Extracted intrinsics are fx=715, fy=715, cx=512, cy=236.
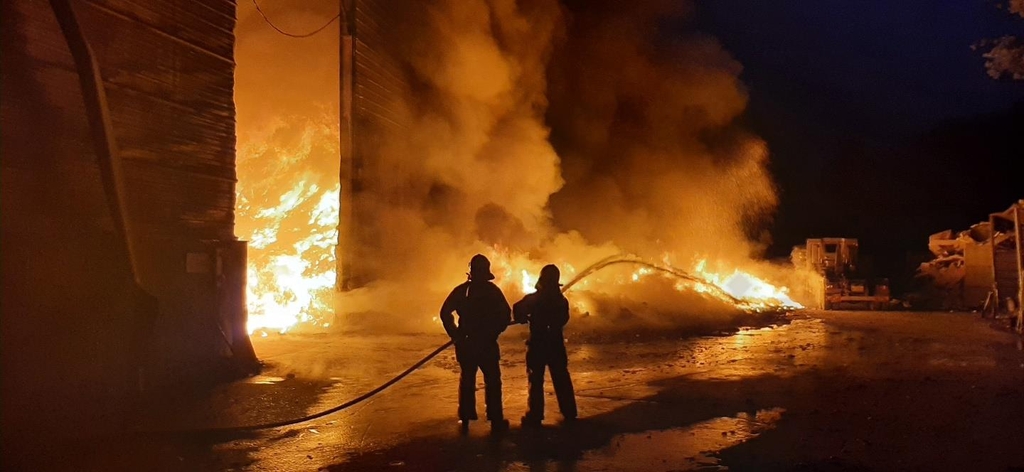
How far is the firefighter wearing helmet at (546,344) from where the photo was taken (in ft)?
21.4

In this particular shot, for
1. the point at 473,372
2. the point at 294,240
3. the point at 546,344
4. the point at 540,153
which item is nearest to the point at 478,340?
the point at 473,372

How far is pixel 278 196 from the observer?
50.0ft

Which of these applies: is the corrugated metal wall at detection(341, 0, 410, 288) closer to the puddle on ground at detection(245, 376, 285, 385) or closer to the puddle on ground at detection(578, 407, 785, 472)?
the puddle on ground at detection(245, 376, 285, 385)

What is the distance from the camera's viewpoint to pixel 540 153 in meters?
17.9

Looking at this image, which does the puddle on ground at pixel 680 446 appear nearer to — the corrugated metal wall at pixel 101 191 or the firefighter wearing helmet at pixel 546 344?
the firefighter wearing helmet at pixel 546 344

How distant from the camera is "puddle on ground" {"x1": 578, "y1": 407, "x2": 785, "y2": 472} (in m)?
5.31

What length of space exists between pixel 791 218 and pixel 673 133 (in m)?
20.5

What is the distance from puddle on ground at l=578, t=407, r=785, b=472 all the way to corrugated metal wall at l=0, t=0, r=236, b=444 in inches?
197

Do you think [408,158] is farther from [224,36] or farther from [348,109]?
[224,36]

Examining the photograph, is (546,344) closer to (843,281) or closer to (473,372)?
(473,372)

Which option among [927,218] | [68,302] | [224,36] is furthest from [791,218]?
[68,302]

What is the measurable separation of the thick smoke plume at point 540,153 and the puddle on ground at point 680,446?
747 cm

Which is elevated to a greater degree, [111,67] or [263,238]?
[111,67]

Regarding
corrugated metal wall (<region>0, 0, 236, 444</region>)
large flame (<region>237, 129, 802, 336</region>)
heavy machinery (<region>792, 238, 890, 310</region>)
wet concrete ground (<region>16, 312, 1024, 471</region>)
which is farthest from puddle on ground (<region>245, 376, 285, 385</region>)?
heavy machinery (<region>792, 238, 890, 310</region>)
